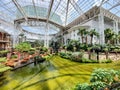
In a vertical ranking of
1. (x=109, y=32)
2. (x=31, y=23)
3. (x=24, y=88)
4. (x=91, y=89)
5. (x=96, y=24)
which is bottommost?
(x=24, y=88)

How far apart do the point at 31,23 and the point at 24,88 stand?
4056 centimetres

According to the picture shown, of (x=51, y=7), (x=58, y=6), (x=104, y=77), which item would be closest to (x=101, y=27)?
(x=51, y=7)

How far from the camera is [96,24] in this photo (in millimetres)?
30266

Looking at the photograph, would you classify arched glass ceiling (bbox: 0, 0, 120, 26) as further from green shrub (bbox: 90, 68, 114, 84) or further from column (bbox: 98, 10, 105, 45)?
green shrub (bbox: 90, 68, 114, 84)

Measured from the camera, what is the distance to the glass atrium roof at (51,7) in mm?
28219

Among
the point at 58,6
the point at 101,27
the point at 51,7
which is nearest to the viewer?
the point at 51,7

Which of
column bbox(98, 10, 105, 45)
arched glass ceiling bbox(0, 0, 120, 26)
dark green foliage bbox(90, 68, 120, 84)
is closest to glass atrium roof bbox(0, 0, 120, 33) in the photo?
arched glass ceiling bbox(0, 0, 120, 26)

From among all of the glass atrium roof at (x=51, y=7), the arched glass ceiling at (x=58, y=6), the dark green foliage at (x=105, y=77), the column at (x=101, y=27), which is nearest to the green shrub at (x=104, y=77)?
the dark green foliage at (x=105, y=77)

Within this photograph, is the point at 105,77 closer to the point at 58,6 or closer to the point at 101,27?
the point at 101,27

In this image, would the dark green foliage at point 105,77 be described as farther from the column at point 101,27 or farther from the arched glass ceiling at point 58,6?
the column at point 101,27

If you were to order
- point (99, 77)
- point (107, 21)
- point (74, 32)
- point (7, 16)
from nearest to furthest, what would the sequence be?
point (99, 77) < point (107, 21) < point (7, 16) < point (74, 32)

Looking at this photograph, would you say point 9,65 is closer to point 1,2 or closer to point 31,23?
point 1,2

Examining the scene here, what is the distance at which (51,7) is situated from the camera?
90.8 feet

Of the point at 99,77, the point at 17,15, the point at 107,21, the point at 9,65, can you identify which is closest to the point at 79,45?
the point at 107,21
